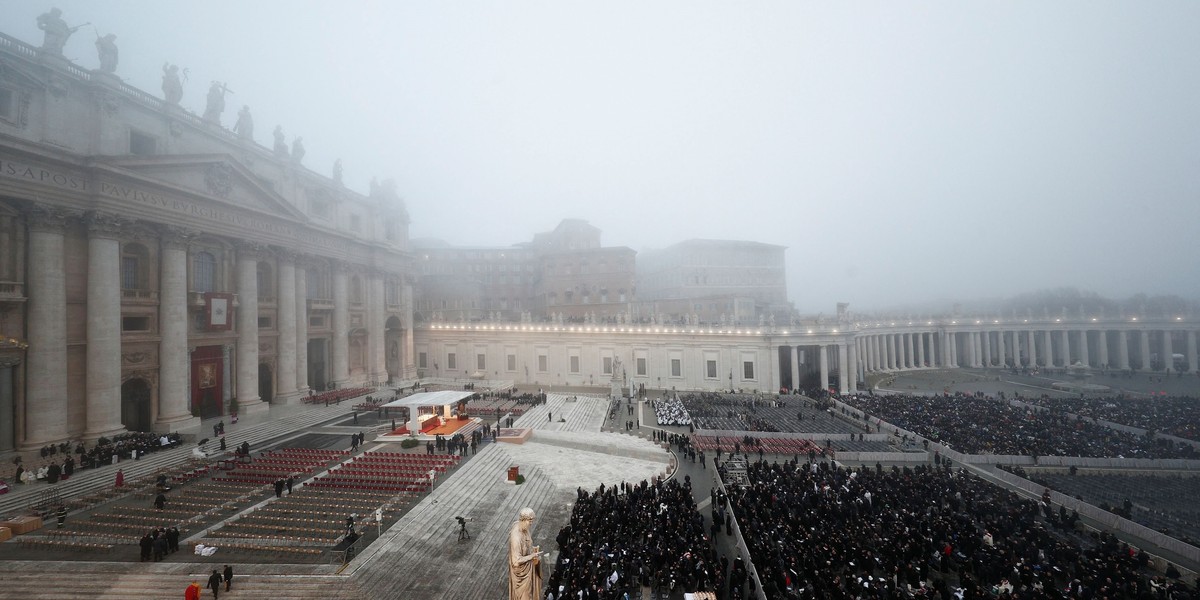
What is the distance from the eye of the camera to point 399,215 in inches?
1989

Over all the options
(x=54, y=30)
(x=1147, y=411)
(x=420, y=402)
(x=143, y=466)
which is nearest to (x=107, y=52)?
(x=54, y=30)

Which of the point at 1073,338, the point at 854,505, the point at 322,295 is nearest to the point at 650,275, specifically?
the point at 322,295

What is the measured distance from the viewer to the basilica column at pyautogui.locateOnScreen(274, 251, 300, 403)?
34781 millimetres

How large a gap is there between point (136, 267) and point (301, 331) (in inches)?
439

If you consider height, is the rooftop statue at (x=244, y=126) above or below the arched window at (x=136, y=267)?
above

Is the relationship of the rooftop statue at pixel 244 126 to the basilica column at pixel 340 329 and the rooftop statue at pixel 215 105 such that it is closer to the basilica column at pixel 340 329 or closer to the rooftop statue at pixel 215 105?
the rooftop statue at pixel 215 105

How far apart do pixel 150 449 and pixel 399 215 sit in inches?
1273

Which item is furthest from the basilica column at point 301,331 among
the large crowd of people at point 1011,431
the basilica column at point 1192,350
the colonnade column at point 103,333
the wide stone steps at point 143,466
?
the basilica column at point 1192,350

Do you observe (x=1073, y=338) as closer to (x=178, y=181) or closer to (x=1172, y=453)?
(x=1172, y=453)

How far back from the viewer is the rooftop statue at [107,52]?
24.8m

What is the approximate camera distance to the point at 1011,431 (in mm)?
26141

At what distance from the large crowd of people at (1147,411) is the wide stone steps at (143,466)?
49.4 m

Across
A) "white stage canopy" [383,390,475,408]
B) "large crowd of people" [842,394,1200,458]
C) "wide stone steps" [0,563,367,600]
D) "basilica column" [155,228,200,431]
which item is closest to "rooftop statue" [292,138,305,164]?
"basilica column" [155,228,200,431]

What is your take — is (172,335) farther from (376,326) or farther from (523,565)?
(523,565)
